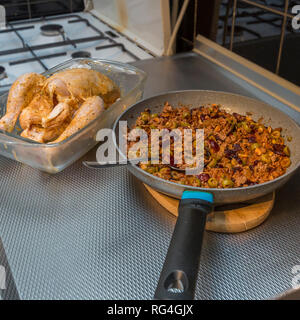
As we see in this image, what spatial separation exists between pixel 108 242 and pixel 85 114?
27cm

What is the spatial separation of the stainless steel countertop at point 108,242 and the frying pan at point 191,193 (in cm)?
8

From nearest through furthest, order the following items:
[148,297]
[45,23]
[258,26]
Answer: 1. [148,297]
2. [258,26]
3. [45,23]

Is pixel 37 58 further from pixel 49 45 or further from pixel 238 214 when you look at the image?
pixel 238 214

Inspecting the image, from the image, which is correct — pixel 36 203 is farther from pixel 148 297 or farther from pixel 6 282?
pixel 148 297

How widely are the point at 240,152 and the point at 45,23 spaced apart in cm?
135

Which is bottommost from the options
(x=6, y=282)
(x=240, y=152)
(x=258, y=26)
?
(x=6, y=282)

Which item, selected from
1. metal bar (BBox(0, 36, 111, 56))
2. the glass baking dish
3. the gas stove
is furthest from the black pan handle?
metal bar (BBox(0, 36, 111, 56))

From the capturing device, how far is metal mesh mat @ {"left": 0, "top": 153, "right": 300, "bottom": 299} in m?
0.54

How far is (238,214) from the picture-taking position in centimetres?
63

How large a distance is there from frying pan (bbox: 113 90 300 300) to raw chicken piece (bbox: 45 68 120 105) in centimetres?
9

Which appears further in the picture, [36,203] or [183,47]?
[183,47]

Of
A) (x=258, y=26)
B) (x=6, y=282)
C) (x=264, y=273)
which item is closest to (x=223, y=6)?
(x=258, y=26)

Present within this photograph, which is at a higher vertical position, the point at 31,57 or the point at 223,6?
the point at 223,6

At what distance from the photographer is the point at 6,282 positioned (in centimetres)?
56
